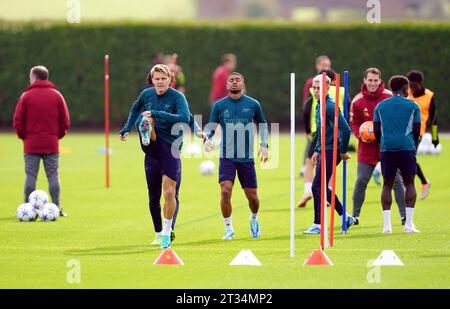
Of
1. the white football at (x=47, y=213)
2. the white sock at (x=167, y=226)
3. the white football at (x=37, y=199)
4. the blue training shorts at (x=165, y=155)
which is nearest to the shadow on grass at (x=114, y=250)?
the white sock at (x=167, y=226)

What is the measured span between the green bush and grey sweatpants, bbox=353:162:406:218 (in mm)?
22348

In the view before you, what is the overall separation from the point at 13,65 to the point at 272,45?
28.3 ft

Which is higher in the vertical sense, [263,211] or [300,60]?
[300,60]

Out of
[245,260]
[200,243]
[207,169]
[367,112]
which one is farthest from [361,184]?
[207,169]

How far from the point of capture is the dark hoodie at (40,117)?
18.1m

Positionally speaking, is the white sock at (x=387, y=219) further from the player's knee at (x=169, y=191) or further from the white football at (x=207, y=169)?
the white football at (x=207, y=169)

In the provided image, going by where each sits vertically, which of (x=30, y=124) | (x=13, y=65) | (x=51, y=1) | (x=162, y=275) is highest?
(x=51, y=1)

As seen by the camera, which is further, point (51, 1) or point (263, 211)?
point (51, 1)

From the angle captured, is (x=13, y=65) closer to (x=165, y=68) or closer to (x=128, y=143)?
(x=128, y=143)

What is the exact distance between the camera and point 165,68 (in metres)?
14.4

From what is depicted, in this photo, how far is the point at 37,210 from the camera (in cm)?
1781

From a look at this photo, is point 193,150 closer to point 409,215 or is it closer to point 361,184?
point 361,184

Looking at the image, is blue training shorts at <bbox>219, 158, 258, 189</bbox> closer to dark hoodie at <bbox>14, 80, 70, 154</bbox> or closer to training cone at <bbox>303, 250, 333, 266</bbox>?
training cone at <bbox>303, 250, 333, 266</bbox>

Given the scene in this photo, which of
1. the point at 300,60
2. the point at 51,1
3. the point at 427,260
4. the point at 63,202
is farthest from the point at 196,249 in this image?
the point at 51,1
